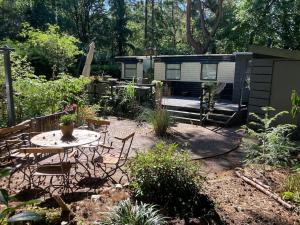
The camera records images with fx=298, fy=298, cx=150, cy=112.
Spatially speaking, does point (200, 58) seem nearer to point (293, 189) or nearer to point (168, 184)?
point (293, 189)

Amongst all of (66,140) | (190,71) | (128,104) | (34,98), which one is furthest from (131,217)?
(190,71)

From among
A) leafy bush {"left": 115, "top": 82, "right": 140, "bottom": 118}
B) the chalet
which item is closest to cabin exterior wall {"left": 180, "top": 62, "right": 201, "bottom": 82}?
leafy bush {"left": 115, "top": 82, "right": 140, "bottom": 118}

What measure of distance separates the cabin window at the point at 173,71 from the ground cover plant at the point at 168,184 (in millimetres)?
14128

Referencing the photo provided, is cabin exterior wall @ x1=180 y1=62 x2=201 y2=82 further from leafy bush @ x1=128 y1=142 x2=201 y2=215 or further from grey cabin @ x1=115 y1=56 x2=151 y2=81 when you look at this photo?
leafy bush @ x1=128 y1=142 x2=201 y2=215

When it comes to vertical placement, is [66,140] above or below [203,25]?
below

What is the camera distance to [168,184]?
315 centimetres

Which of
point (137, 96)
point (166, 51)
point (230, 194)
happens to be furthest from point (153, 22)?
point (230, 194)

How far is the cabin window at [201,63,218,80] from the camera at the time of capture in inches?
618

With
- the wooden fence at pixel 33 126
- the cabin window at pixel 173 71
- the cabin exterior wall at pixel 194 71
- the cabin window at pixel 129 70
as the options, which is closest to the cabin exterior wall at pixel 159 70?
the cabin exterior wall at pixel 194 71

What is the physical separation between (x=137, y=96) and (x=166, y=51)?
1740 centimetres

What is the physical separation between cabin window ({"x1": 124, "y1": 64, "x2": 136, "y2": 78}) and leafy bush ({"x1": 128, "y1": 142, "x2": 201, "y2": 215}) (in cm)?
1641

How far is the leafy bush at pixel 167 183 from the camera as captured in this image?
3.13 meters

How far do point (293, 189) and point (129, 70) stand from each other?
Answer: 1665 cm

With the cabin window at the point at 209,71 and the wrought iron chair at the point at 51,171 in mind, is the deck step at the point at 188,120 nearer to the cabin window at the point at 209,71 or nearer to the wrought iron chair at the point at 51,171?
the cabin window at the point at 209,71
